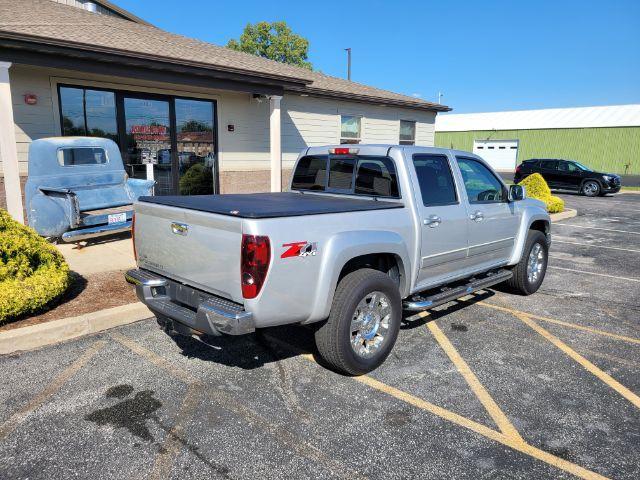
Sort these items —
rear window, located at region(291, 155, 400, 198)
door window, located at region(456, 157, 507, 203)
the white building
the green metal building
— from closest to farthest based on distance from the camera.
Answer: rear window, located at region(291, 155, 400, 198)
door window, located at region(456, 157, 507, 203)
the white building
the green metal building

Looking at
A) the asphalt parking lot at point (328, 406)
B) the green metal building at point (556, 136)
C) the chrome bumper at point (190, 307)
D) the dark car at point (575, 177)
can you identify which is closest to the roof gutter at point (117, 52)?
the asphalt parking lot at point (328, 406)

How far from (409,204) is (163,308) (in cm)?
235

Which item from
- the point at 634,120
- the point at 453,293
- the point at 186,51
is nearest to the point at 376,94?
the point at 186,51

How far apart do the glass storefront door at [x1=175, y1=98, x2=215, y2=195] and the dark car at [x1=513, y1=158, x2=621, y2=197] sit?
1819 centimetres

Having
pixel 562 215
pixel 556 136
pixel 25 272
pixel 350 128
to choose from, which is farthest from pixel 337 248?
pixel 556 136

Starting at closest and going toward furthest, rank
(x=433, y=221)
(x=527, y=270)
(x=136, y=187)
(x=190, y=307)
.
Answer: (x=190, y=307) → (x=433, y=221) → (x=527, y=270) → (x=136, y=187)

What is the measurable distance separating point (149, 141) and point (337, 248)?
866 centimetres

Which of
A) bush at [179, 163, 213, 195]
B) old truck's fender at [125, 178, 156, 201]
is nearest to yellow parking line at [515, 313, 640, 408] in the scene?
old truck's fender at [125, 178, 156, 201]

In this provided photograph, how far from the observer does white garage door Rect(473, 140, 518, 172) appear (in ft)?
152

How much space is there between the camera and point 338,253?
3.58 m

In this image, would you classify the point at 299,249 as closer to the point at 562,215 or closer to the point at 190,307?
the point at 190,307

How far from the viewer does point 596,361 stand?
4348 millimetres

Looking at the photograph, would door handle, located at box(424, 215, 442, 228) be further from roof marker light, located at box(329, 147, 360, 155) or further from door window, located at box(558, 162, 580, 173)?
door window, located at box(558, 162, 580, 173)

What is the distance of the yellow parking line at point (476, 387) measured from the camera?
3.27 meters
